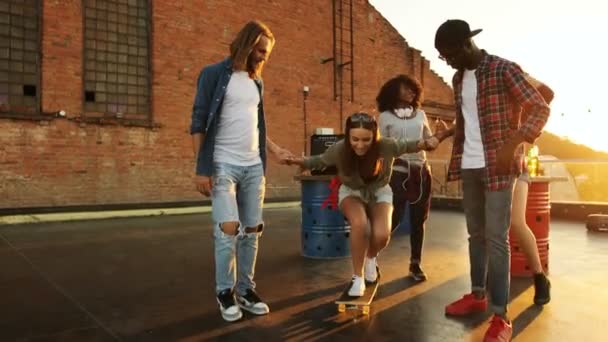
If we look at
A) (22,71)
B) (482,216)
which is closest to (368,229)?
(482,216)

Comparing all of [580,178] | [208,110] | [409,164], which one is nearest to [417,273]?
[409,164]

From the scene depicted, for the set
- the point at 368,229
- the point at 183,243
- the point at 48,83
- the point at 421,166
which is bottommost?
the point at 183,243

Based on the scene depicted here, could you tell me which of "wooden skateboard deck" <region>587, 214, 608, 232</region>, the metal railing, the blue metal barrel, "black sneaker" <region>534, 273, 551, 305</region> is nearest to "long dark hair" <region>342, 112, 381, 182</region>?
"black sneaker" <region>534, 273, 551, 305</region>

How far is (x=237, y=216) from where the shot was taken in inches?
108

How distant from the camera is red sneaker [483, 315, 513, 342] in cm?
229

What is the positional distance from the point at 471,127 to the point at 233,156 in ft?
4.51

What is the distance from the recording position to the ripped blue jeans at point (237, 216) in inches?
107

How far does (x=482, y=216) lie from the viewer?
2.71 metres

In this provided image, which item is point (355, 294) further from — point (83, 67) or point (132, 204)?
point (83, 67)

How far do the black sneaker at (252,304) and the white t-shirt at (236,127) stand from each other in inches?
32.6

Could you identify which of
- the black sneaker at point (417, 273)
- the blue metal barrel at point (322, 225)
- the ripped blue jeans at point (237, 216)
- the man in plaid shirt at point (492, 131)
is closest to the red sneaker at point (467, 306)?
the man in plaid shirt at point (492, 131)

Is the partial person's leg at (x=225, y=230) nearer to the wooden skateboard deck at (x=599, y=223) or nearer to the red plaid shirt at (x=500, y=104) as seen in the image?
the red plaid shirt at (x=500, y=104)

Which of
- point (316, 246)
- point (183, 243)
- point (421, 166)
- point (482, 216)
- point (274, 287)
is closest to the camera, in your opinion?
point (482, 216)

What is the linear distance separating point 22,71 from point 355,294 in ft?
28.7
